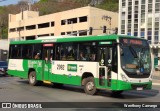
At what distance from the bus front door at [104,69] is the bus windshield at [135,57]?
790mm

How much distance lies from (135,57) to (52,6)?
118 m

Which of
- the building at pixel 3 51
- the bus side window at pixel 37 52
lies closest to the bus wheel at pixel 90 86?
the bus side window at pixel 37 52

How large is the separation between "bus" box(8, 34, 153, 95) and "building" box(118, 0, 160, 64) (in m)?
49.1

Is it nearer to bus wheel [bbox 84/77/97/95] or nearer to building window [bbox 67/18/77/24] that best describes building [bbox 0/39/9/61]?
building window [bbox 67/18/77/24]

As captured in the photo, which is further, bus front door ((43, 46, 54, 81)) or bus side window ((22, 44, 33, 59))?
bus side window ((22, 44, 33, 59))

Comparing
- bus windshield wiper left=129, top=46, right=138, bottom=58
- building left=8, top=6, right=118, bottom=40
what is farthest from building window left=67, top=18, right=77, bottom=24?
bus windshield wiper left=129, top=46, right=138, bottom=58

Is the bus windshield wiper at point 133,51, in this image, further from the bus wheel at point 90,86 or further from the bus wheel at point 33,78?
the bus wheel at point 33,78

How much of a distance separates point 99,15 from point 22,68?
62960 millimetres

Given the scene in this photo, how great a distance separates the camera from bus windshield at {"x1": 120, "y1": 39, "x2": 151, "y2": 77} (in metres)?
15.6

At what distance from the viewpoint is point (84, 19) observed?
85188 millimetres

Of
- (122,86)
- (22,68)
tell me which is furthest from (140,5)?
(122,86)

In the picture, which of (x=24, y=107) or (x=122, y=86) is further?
(x=122, y=86)

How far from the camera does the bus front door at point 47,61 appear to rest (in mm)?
20016

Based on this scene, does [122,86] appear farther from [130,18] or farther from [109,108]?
[130,18]
